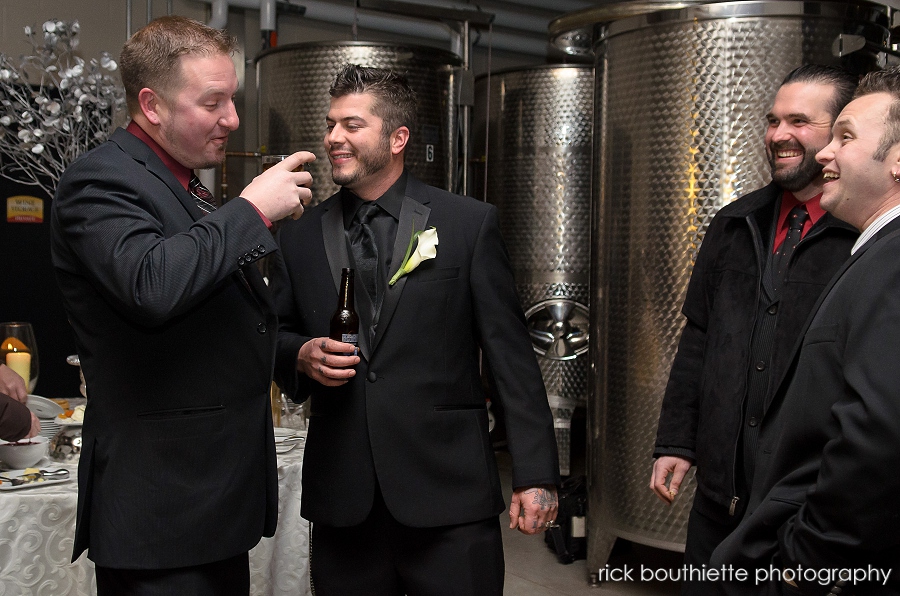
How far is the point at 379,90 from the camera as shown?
2.32m

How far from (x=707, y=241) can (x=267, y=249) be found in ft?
4.46

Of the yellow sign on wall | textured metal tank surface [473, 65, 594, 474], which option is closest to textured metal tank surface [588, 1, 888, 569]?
textured metal tank surface [473, 65, 594, 474]

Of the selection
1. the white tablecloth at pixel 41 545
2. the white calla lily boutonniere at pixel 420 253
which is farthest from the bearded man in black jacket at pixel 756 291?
the white tablecloth at pixel 41 545

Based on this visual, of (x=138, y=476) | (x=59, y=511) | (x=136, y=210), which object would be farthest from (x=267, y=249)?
(x=59, y=511)

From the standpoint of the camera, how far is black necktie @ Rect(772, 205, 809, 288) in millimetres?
2275

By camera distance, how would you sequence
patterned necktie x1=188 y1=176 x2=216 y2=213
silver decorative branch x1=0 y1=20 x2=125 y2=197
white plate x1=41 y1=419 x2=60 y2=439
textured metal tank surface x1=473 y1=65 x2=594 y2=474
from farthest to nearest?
textured metal tank surface x1=473 y1=65 x2=594 y2=474 < silver decorative branch x1=0 y1=20 x2=125 y2=197 < white plate x1=41 y1=419 x2=60 y2=439 < patterned necktie x1=188 y1=176 x2=216 y2=213

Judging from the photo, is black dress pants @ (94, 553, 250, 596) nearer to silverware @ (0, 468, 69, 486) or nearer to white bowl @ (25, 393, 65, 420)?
silverware @ (0, 468, 69, 486)

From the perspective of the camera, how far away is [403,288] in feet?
7.02

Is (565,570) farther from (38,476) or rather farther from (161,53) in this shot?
(161,53)

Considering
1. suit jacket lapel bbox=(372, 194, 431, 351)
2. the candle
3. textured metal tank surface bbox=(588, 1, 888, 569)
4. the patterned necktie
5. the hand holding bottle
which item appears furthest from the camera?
textured metal tank surface bbox=(588, 1, 888, 569)

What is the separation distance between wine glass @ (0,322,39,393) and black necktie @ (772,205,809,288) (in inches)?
96.8

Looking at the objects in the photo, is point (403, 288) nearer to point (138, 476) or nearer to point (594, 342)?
point (138, 476)

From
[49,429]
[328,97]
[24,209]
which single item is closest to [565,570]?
[49,429]

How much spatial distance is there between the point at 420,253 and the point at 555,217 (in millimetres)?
3436
